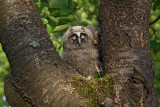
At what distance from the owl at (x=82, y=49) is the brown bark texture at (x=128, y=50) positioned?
133 cm

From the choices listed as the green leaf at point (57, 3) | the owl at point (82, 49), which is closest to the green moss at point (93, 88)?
the owl at point (82, 49)

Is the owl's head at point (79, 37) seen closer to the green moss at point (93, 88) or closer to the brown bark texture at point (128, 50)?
the brown bark texture at point (128, 50)

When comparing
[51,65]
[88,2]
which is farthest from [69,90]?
[88,2]

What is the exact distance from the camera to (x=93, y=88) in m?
1.74

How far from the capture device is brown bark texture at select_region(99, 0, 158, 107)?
5.60 ft

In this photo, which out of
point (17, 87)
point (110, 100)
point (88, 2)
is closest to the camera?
point (110, 100)

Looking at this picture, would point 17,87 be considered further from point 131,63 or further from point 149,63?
point 149,63

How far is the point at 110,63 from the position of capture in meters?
1.93

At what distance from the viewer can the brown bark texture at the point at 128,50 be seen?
1707mm

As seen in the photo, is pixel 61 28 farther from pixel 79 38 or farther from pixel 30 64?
pixel 30 64

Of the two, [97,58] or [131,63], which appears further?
[97,58]

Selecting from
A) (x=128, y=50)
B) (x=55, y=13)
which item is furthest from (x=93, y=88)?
(x=55, y=13)

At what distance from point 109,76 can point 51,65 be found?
0.52 meters

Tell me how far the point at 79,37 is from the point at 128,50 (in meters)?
1.86
